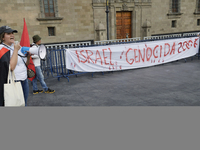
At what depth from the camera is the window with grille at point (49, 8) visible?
15953mm

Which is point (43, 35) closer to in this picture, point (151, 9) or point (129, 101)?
point (151, 9)

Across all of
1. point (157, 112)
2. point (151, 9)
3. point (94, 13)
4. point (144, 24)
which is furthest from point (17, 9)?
point (157, 112)

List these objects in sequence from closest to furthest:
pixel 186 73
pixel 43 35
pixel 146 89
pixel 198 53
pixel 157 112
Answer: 1. pixel 157 112
2. pixel 146 89
3. pixel 186 73
4. pixel 198 53
5. pixel 43 35

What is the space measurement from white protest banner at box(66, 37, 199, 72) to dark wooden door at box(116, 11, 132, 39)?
30.5 ft

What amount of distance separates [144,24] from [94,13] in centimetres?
508

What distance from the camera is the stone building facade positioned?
15.2m

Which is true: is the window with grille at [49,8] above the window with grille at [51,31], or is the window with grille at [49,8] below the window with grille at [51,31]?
above

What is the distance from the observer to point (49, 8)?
16.1m

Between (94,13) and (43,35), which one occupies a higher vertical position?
(94,13)

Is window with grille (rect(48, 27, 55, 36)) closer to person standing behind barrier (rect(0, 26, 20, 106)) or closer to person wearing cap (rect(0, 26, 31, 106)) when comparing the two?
person wearing cap (rect(0, 26, 31, 106))

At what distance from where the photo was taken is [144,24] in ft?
61.4

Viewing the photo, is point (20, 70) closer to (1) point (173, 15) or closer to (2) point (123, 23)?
(2) point (123, 23)

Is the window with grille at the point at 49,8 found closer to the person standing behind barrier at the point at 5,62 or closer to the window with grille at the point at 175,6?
the window with grille at the point at 175,6

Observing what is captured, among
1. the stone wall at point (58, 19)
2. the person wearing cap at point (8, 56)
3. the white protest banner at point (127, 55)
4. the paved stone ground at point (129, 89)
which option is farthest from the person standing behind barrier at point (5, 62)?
the stone wall at point (58, 19)
